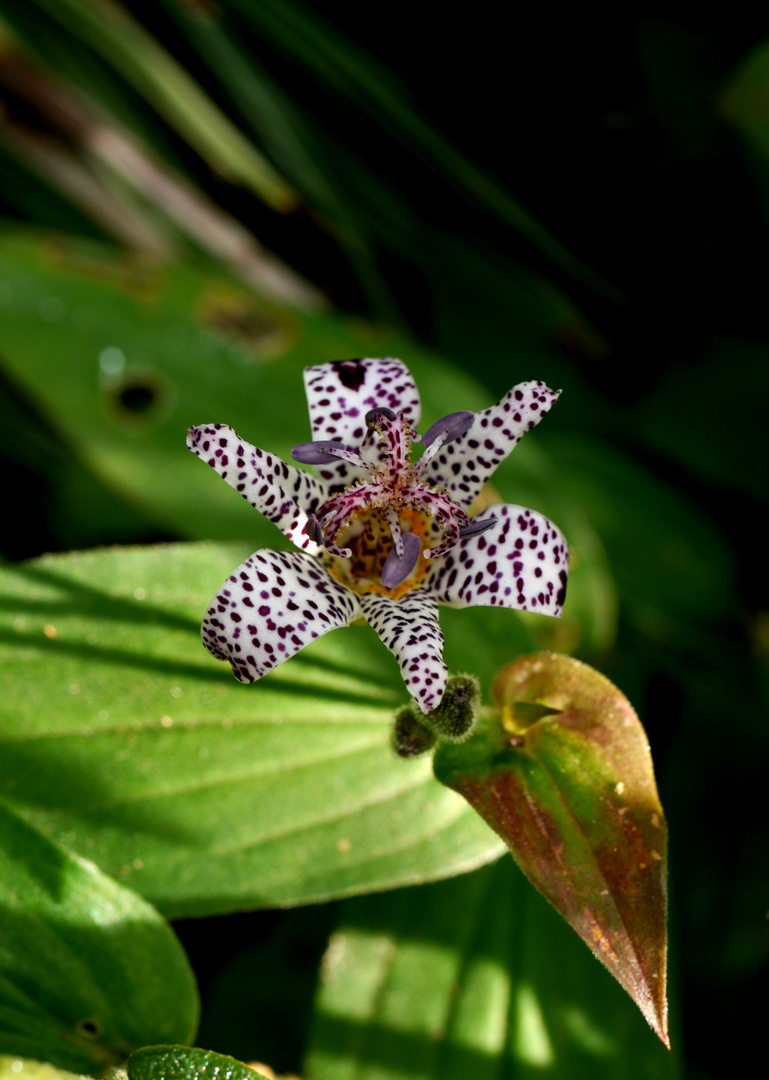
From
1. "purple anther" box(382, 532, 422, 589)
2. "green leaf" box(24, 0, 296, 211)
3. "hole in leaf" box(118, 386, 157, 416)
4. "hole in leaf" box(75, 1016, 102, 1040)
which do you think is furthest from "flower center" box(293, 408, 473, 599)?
"green leaf" box(24, 0, 296, 211)

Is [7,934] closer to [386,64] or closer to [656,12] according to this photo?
[386,64]

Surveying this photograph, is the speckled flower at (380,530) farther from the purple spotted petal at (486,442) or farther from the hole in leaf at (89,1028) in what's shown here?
the hole in leaf at (89,1028)

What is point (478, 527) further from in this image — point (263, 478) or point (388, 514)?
point (263, 478)

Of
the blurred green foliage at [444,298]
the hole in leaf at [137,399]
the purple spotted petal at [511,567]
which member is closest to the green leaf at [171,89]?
the blurred green foliage at [444,298]

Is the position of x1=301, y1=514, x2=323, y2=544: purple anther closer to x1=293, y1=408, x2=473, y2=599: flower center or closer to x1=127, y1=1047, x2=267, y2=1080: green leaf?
x1=293, y1=408, x2=473, y2=599: flower center

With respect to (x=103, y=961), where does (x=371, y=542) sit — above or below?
above

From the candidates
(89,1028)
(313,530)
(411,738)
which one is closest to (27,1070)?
(89,1028)

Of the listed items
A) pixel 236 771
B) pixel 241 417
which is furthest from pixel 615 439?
pixel 236 771

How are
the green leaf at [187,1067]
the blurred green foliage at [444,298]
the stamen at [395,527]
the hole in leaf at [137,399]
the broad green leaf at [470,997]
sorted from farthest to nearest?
the hole in leaf at [137,399]
the blurred green foliage at [444,298]
the broad green leaf at [470,997]
the stamen at [395,527]
the green leaf at [187,1067]
